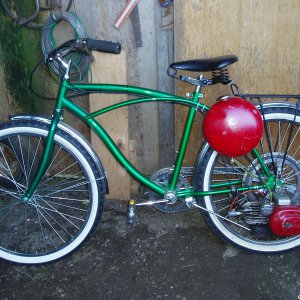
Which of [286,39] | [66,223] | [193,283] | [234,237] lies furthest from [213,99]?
[66,223]

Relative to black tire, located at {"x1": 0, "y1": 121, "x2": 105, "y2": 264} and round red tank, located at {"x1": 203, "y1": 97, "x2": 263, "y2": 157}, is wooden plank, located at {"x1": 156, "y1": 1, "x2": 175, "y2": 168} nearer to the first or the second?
black tire, located at {"x1": 0, "y1": 121, "x2": 105, "y2": 264}

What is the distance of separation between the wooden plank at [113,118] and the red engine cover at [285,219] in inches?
52.3

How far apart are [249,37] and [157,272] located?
1.92 metres

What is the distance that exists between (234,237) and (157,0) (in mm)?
1958

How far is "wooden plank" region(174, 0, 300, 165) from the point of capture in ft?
8.25

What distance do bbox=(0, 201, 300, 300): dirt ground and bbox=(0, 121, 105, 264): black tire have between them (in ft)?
0.50

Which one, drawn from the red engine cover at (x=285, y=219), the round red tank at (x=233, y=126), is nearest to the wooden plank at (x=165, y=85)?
the round red tank at (x=233, y=126)

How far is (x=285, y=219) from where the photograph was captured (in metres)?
2.24

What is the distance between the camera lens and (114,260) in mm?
2498

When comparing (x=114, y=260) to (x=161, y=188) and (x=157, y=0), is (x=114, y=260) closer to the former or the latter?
(x=161, y=188)

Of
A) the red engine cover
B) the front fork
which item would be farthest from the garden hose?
the red engine cover

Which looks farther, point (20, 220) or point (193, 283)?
point (20, 220)

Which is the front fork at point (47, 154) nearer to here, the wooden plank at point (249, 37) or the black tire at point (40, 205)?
the black tire at point (40, 205)

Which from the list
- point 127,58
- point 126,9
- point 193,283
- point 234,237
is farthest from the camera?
point 127,58
